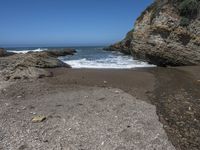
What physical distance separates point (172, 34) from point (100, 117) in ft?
47.1

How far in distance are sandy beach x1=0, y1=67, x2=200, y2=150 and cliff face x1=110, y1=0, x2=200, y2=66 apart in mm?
7952

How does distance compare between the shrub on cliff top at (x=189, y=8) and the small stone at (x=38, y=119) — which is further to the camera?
the shrub on cliff top at (x=189, y=8)

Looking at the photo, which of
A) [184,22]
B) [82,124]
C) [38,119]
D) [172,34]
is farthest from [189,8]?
[38,119]

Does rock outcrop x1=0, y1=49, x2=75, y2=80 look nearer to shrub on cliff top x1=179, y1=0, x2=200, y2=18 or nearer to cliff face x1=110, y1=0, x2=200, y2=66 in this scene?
cliff face x1=110, y1=0, x2=200, y2=66

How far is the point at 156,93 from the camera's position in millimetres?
9406

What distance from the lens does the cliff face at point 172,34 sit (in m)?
17.7

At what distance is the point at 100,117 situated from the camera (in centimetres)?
646

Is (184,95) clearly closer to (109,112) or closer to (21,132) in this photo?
(109,112)

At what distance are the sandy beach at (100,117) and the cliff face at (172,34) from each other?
7.95 meters

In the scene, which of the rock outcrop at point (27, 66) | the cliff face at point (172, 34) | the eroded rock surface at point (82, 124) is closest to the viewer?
the eroded rock surface at point (82, 124)

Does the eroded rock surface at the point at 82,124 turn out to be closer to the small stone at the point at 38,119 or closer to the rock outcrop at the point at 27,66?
the small stone at the point at 38,119

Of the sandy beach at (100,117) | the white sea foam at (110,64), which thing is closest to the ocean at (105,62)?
the white sea foam at (110,64)

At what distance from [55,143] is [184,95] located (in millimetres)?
5991

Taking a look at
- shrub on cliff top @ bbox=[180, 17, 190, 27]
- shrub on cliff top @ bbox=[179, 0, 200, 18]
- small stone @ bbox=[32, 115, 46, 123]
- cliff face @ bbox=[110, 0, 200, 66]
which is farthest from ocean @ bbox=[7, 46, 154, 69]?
small stone @ bbox=[32, 115, 46, 123]
